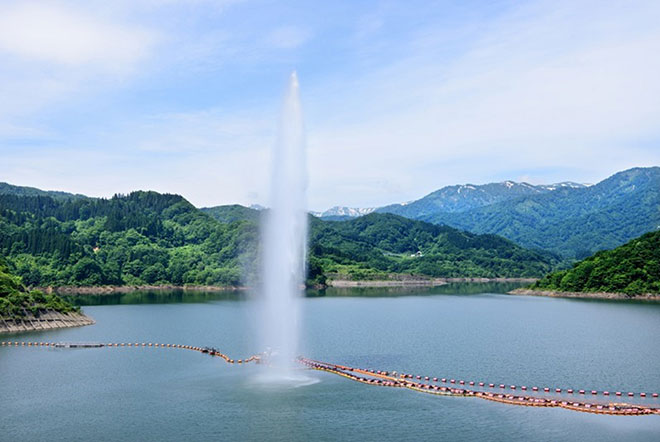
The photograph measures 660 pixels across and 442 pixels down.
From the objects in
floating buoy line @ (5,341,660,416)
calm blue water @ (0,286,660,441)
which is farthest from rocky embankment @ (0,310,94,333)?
floating buoy line @ (5,341,660,416)

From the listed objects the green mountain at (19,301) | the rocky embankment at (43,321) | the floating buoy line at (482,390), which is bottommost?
the floating buoy line at (482,390)

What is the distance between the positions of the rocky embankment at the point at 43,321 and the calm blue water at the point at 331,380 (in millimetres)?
4226

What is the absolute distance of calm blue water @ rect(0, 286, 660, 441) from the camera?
5341 centimetres

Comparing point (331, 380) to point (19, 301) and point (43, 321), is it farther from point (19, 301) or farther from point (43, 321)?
point (19, 301)

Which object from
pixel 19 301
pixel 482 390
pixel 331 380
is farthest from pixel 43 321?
pixel 482 390

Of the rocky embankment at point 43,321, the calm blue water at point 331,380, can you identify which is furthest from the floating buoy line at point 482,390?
the rocky embankment at point 43,321

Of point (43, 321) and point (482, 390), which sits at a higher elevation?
point (43, 321)

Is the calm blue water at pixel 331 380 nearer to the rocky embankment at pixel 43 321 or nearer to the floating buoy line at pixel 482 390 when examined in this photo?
the floating buoy line at pixel 482 390

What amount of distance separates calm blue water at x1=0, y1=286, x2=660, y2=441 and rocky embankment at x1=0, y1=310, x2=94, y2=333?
4.23 metres

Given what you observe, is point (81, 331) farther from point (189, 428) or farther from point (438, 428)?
point (438, 428)

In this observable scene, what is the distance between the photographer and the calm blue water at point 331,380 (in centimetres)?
5341

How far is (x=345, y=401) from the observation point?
6259 cm

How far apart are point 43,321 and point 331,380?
7219 centimetres

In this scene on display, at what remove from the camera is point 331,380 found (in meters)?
72.3
